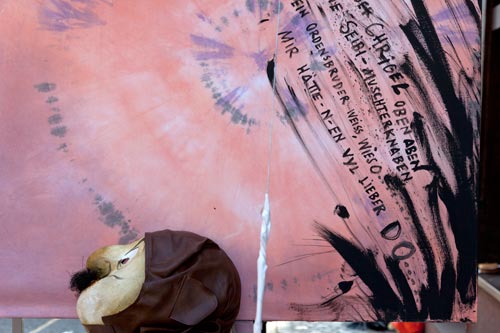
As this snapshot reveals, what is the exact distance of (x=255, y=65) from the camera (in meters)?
1.49

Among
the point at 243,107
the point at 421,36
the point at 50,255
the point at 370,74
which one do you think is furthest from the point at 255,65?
the point at 50,255

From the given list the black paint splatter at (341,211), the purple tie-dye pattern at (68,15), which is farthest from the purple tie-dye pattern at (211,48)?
the black paint splatter at (341,211)

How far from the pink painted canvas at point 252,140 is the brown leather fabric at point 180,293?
16 cm

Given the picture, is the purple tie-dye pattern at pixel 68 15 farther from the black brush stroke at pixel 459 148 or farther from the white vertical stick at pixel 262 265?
the black brush stroke at pixel 459 148

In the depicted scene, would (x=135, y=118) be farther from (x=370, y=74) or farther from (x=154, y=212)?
(x=370, y=74)

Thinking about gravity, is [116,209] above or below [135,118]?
below

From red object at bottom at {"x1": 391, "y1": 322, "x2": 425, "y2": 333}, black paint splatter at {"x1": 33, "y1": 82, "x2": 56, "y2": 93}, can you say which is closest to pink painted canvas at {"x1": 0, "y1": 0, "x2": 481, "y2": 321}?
black paint splatter at {"x1": 33, "y1": 82, "x2": 56, "y2": 93}

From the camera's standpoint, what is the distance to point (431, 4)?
150 centimetres

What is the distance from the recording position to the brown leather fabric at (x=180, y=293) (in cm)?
125

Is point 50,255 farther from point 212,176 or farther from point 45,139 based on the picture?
point 212,176

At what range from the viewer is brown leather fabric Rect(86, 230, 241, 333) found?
1.25 m

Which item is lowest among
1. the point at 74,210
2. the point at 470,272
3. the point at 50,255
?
the point at 470,272

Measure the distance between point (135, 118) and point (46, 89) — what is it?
242 millimetres

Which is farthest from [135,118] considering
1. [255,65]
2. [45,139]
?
[255,65]
